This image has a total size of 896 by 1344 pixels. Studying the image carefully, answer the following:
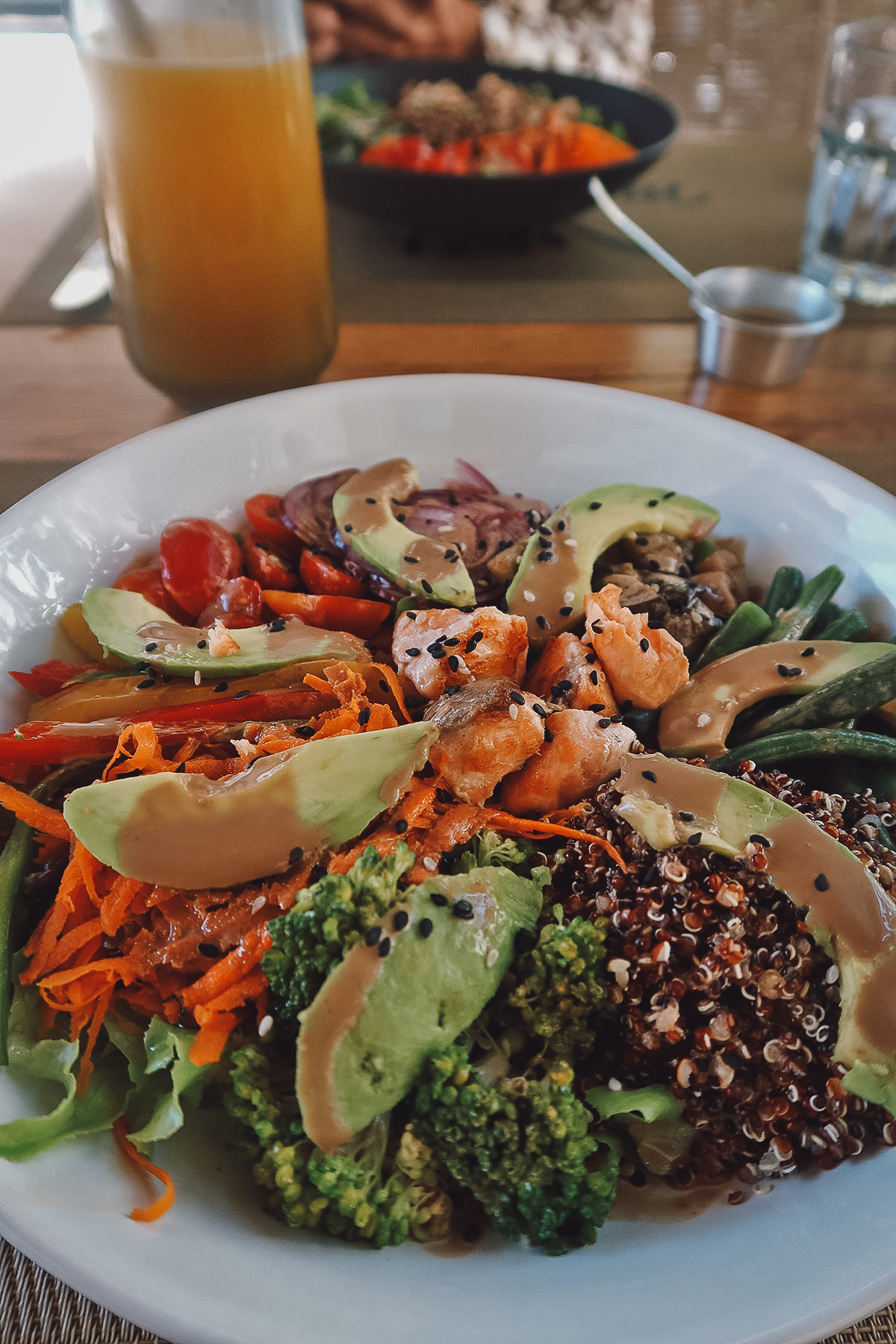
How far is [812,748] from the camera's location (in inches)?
60.3

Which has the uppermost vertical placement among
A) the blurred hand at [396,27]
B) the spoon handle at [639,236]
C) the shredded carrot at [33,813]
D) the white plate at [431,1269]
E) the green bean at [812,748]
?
the blurred hand at [396,27]

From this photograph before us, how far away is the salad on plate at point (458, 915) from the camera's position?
43.0 inches

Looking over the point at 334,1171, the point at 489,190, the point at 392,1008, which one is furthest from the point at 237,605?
the point at 489,190

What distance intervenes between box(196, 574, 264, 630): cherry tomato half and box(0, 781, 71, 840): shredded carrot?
53cm

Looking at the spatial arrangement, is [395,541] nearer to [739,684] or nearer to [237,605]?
[237,605]

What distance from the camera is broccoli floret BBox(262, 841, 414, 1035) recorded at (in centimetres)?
110

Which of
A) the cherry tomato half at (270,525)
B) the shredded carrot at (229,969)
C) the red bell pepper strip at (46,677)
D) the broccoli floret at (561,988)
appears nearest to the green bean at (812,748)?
the broccoli floret at (561,988)

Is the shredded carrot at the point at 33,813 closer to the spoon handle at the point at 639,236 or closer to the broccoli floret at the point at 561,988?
the broccoli floret at the point at 561,988

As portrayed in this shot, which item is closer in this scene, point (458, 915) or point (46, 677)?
point (458, 915)

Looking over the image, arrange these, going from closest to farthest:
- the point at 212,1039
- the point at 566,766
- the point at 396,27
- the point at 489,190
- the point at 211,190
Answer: the point at 212,1039 < the point at 566,766 < the point at 211,190 < the point at 489,190 < the point at 396,27

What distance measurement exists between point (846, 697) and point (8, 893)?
1.39m

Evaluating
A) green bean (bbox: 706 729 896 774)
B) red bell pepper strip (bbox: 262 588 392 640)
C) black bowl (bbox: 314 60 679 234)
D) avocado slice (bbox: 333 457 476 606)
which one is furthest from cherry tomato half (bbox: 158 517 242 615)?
black bowl (bbox: 314 60 679 234)

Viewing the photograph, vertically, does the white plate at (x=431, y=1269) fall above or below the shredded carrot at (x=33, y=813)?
below

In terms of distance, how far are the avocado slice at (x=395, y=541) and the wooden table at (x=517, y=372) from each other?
93 cm
